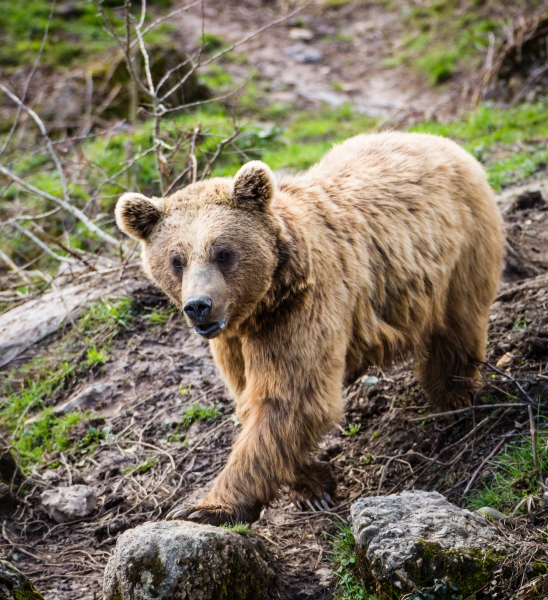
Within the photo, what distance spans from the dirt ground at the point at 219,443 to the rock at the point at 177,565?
0.51m

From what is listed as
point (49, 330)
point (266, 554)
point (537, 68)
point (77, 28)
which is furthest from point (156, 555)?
point (77, 28)

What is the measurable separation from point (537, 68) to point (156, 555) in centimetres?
1012

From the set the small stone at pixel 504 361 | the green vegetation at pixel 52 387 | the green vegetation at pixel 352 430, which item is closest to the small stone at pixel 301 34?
the green vegetation at pixel 52 387

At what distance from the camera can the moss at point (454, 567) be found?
327cm

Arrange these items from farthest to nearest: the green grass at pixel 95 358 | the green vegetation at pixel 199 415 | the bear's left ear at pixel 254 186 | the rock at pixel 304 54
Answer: the rock at pixel 304 54 → the green grass at pixel 95 358 → the green vegetation at pixel 199 415 → the bear's left ear at pixel 254 186

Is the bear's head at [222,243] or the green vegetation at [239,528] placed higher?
the bear's head at [222,243]

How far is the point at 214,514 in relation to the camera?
3.94m

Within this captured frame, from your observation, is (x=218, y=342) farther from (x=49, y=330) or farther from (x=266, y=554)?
(x=49, y=330)

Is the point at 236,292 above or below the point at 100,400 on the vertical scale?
above

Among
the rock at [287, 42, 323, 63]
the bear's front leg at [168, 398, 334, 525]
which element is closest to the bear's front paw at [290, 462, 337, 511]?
the bear's front leg at [168, 398, 334, 525]

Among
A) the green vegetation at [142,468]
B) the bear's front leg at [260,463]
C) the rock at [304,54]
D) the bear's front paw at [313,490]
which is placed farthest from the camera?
the rock at [304,54]

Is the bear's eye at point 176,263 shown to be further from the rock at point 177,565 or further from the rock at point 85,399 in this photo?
the rock at point 85,399

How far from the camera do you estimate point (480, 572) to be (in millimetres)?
3275

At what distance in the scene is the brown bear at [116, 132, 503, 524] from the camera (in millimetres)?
4094
